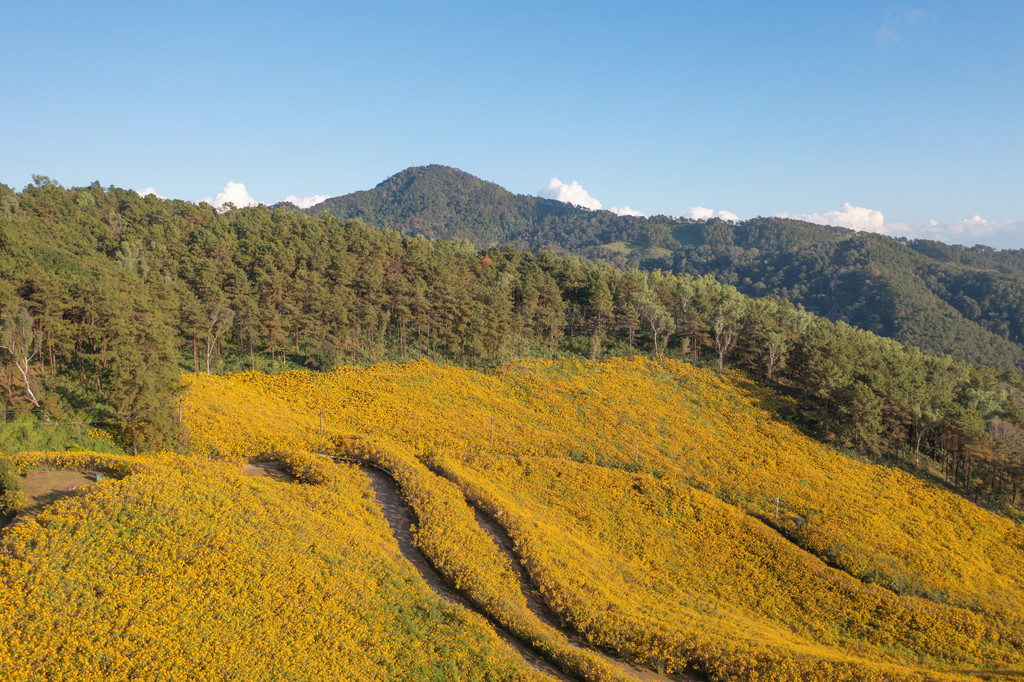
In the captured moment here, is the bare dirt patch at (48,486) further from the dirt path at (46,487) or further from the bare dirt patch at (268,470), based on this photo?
the bare dirt patch at (268,470)

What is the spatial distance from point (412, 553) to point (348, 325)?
140 feet

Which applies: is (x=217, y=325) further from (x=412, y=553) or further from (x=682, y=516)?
(x=682, y=516)

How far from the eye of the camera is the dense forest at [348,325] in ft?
138

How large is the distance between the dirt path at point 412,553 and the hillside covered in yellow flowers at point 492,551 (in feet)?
1.74

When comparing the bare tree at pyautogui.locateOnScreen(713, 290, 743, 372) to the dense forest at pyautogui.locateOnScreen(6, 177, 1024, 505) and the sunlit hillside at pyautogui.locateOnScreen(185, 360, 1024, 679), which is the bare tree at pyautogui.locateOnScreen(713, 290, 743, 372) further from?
the sunlit hillside at pyautogui.locateOnScreen(185, 360, 1024, 679)

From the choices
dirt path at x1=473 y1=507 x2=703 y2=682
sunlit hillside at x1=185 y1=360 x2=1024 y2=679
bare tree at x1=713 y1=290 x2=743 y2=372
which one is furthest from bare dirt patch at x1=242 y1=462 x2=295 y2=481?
bare tree at x1=713 y1=290 x2=743 y2=372

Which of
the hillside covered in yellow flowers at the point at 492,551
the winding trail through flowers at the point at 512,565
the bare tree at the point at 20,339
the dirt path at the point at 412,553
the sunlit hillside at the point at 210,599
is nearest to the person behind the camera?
the sunlit hillside at the point at 210,599

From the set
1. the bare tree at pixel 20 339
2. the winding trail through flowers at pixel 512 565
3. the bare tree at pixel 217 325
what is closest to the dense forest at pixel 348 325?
the bare tree at pixel 20 339

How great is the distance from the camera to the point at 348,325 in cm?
6438

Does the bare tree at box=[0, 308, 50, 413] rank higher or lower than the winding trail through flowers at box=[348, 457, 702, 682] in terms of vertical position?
higher

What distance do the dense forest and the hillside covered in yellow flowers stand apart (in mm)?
6165

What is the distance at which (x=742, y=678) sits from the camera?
2048 cm

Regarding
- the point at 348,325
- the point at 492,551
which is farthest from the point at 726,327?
the point at 492,551

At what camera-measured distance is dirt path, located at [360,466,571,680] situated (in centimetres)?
2070
